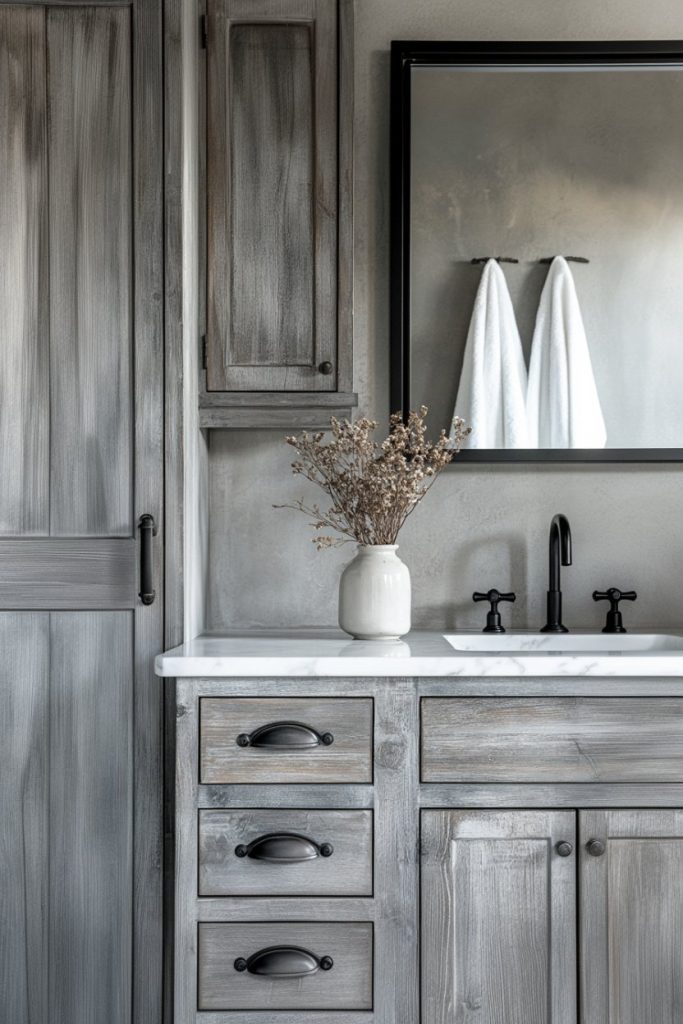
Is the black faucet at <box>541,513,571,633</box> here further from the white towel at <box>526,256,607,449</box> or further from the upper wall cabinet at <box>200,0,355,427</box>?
the upper wall cabinet at <box>200,0,355,427</box>

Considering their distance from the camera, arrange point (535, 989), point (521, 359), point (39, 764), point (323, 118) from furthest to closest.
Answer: point (521, 359), point (323, 118), point (39, 764), point (535, 989)


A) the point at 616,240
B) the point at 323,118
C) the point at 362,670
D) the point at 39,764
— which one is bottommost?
the point at 39,764

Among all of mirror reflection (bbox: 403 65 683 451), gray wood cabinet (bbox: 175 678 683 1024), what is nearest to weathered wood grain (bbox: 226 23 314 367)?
mirror reflection (bbox: 403 65 683 451)

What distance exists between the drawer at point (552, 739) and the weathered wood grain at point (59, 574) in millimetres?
614

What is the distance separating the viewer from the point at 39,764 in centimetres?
173

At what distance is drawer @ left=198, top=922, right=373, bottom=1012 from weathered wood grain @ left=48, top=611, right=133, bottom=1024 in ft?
0.74

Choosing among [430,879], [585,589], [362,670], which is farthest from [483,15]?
[430,879]

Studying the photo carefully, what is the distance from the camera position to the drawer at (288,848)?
5.14 feet

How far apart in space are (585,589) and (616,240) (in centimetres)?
78

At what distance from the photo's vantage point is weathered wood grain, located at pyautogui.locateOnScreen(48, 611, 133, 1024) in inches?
67.4

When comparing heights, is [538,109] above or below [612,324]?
above

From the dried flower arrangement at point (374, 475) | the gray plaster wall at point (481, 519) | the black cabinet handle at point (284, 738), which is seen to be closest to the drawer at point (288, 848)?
the black cabinet handle at point (284, 738)

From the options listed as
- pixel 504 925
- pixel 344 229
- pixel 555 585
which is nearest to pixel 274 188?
pixel 344 229

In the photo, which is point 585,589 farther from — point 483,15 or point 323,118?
point 483,15
